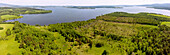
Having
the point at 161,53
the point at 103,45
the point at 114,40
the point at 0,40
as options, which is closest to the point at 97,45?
the point at 103,45

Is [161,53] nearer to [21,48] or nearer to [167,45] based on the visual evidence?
[167,45]

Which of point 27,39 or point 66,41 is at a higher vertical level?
point 27,39

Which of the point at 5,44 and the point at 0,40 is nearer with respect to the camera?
the point at 5,44

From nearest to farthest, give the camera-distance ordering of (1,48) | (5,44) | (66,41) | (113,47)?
(1,48), (5,44), (113,47), (66,41)

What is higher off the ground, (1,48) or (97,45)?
(1,48)

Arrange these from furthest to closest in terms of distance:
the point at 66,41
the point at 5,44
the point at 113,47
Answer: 1. the point at 66,41
2. the point at 113,47
3. the point at 5,44

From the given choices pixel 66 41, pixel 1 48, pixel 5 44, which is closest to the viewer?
pixel 1 48

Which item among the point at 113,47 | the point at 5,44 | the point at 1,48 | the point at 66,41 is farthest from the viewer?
the point at 66,41

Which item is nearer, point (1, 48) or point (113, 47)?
point (1, 48)

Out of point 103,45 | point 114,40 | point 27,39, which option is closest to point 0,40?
point 27,39

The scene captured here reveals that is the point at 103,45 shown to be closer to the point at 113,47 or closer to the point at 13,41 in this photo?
the point at 113,47
